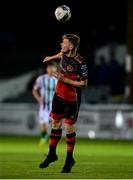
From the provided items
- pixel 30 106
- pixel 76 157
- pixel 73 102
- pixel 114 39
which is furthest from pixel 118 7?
pixel 73 102

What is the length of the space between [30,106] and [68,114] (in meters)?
13.3

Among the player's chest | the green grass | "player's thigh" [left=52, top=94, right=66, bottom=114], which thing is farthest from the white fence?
the player's chest

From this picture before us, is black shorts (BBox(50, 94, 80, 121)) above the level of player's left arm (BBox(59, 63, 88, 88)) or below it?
below

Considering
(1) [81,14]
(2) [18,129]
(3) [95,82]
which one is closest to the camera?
(2) [18,129]

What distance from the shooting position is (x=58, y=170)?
13273mm

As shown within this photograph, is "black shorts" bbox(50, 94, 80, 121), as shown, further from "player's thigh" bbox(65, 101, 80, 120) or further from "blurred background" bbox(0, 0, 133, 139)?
"blurred background" bbox(0, 0, 133, 139)

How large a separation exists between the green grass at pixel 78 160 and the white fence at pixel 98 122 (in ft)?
6.98

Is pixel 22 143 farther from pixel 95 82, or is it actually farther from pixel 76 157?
pixel 95 82

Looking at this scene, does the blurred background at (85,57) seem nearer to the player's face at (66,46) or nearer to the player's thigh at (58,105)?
the player's thigh at (58,105)

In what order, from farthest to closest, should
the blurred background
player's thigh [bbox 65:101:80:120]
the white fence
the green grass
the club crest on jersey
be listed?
the blurred background, the white fence, player's thigh [bbox 65:101:80:120], the club crest on jersey, the green grass

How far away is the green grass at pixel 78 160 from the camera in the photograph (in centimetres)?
1257

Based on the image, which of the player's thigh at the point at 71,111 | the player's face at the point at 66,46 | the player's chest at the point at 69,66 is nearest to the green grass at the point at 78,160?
the player's thigh at the point at 71,111

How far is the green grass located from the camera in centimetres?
1257

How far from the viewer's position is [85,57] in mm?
30047
